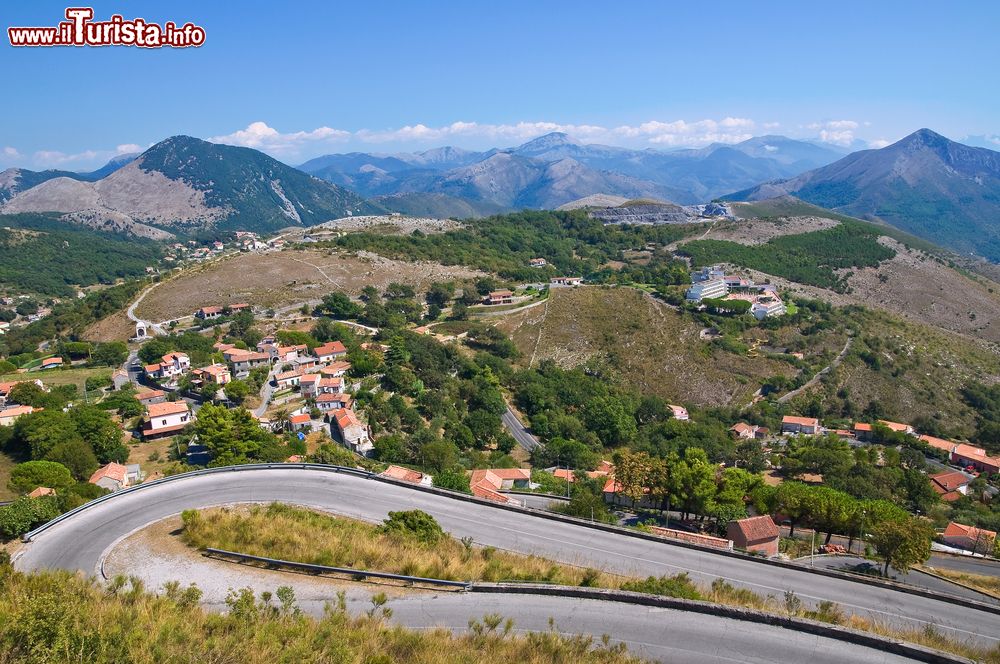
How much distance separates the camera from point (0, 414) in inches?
1164

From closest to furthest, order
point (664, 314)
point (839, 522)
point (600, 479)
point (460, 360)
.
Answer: point (839, 522), point (600, 479), point (460, 360), point (664, 314)

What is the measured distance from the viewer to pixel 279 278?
6303 cm

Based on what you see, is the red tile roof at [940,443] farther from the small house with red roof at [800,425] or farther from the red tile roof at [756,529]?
the red tile roof at [756,529]

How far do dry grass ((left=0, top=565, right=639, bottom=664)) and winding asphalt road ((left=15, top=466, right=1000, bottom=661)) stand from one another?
1503 millimetres

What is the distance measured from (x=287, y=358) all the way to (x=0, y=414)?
1619cm

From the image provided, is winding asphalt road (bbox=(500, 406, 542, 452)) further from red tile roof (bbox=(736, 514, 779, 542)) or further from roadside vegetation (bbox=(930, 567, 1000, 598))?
roadside vegetation (bbox=(930, 567, 1000, 598))

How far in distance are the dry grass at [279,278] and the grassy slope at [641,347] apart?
1699 cm

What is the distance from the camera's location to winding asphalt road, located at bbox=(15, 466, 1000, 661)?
12.7 m

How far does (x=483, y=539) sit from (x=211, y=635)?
7.57m

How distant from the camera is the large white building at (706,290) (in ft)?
215

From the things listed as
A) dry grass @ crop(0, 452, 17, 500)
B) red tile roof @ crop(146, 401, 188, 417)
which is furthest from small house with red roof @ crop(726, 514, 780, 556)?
red tile roof @ crop(146, 401, 188, 417)

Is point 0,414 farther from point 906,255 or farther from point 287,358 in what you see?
point 906,255

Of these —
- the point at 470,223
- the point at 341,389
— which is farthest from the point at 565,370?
the point at 470,223

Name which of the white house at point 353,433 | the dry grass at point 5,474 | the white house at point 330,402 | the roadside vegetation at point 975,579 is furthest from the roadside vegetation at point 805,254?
the dry grass at point 5,474
